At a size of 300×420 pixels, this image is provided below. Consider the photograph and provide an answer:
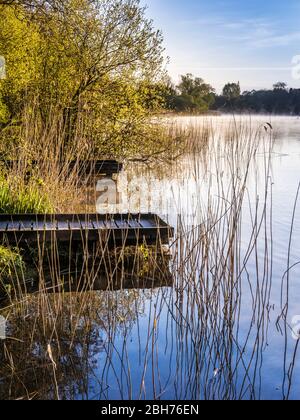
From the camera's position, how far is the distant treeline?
3785 millimetres

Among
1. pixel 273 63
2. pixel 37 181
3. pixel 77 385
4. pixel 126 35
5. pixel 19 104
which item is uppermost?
pixel 126 35

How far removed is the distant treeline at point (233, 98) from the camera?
3785 mm

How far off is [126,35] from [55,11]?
196 cm

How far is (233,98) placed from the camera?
3686mm

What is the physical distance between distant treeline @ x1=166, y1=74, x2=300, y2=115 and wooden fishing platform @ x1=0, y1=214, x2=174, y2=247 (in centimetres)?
118

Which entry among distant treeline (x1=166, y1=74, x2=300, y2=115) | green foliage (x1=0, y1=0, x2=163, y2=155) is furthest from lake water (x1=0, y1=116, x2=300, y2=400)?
green foliage (x1=0, y1=0, x2=163, y2=155)

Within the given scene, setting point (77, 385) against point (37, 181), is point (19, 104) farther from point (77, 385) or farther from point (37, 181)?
point (77, 385)

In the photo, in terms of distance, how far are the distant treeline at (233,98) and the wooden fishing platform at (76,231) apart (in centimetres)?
118

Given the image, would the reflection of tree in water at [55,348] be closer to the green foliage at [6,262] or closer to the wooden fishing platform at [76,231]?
the green foliage at [6,262]

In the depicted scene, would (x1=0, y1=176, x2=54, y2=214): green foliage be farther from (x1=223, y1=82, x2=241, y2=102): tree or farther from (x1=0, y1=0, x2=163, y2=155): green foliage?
(x1=0, y1=0, x2=163, y2=155): green foliage

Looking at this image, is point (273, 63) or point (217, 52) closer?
point (217, 52)

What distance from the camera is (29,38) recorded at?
8.72m

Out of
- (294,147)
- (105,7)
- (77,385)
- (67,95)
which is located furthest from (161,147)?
(294,147)
